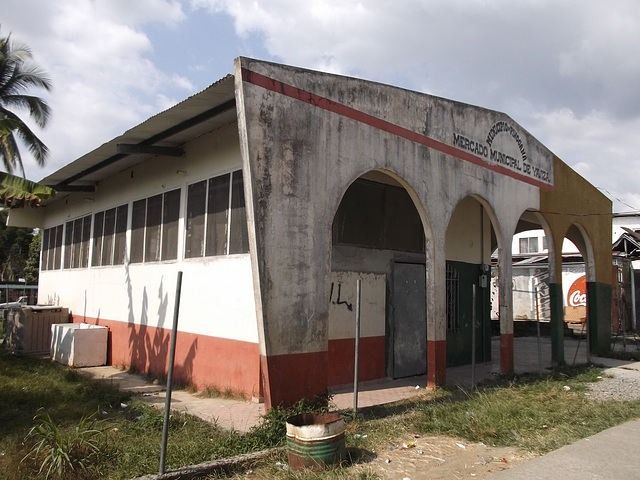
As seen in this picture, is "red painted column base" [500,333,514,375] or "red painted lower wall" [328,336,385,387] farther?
"red painted column base" [500,333,514,375]

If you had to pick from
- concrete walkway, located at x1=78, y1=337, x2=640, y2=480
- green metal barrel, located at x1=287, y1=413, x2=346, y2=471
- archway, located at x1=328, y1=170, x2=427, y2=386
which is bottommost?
concrete walkway, located at x1=78, y1=337, x2=640, y2=480

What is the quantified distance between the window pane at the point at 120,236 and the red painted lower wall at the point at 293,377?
308 inches

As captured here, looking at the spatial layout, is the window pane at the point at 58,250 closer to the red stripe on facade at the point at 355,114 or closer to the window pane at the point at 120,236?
the window pane at the point at 120,236

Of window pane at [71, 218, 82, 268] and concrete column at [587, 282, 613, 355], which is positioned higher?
window pane at [71, 218, 82, 268]

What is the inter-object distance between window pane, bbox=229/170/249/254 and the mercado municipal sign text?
13.4ft

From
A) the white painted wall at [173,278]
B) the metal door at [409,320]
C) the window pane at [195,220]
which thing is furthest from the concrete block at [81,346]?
the metal door at [409,320]

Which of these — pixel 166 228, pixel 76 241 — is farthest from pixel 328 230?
pixel 76 241

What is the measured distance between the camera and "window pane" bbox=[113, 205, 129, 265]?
13.3 metres

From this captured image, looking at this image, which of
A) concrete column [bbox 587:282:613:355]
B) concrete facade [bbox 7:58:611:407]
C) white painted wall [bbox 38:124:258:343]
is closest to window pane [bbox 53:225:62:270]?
white painted wall [bbox 38:124:258:343]

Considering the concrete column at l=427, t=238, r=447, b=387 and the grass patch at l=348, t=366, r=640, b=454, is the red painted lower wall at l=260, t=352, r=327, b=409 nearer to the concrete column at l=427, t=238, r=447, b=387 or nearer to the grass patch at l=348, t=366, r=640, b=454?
the grass patch at l=348, t=366, r=640, b=454

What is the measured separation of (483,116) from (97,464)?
30.7 ft

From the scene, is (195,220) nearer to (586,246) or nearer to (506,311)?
(506,311)

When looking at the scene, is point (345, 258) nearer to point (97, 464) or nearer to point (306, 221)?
point (306, 221)

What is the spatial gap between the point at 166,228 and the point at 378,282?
4519 mm
